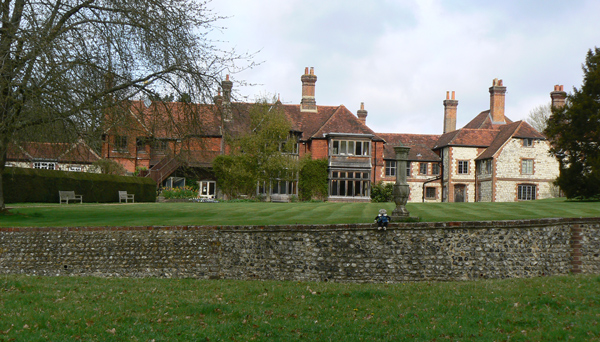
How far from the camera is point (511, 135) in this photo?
45188 millimetres

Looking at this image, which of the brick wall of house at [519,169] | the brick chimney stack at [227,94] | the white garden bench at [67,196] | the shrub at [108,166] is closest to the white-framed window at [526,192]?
the brick wall of house at [519,169]

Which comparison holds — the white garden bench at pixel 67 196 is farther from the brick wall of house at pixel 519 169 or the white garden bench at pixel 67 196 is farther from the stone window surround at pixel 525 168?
the stone window surround at pixel 525 168

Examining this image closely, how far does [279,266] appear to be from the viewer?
16.1m

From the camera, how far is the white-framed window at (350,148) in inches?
1668

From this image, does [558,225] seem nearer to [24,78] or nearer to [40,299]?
[40,299]

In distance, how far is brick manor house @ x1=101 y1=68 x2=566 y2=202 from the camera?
139 feet

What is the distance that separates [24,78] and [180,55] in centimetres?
440

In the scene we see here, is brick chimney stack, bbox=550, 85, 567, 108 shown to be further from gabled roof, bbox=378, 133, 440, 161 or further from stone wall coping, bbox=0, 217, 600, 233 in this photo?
stone wall coping, bbox=0, 217, 600, 233

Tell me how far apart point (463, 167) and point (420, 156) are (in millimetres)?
4056

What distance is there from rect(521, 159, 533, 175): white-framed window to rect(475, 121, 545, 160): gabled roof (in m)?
2.10

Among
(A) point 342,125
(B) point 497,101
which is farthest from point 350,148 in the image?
(B) point 497,101

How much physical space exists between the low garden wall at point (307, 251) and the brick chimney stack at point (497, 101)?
1403 inches

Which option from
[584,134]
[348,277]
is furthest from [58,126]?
[584,134]

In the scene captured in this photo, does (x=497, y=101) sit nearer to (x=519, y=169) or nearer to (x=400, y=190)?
(x=519, y=169)
